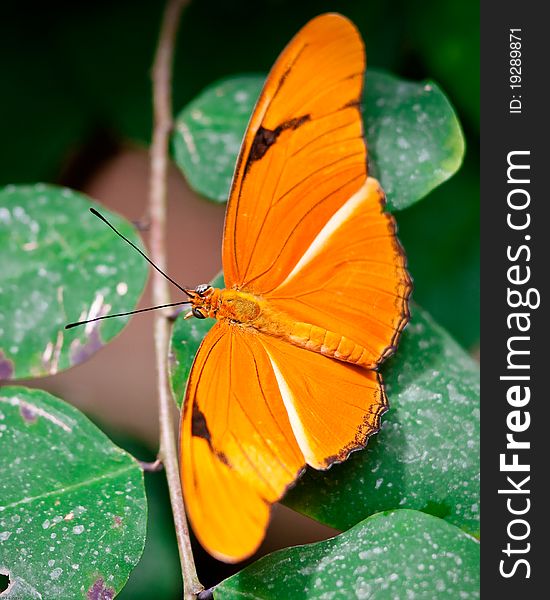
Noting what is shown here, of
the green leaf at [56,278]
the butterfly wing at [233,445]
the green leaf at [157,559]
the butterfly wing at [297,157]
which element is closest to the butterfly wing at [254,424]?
the butterfly wing at [233,445]

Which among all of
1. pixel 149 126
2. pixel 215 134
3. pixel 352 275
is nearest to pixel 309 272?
pixel 352 275

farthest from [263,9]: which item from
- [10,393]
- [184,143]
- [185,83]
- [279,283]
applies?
[10,393]

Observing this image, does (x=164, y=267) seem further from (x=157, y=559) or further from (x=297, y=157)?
(x=157, y=559)

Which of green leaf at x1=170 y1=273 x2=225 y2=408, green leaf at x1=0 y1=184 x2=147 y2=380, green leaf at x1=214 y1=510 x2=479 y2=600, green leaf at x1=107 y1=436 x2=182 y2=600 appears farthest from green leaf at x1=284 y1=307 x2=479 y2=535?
green leaf at x1=107 y1=436 x2=182 y2=600

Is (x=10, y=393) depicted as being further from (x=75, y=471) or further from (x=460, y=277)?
(x=460, y=277)

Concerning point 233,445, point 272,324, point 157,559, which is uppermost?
point 272,324

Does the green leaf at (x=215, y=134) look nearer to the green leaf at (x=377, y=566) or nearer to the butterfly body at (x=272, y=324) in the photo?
the butterfly body at (x=272, y=324)
